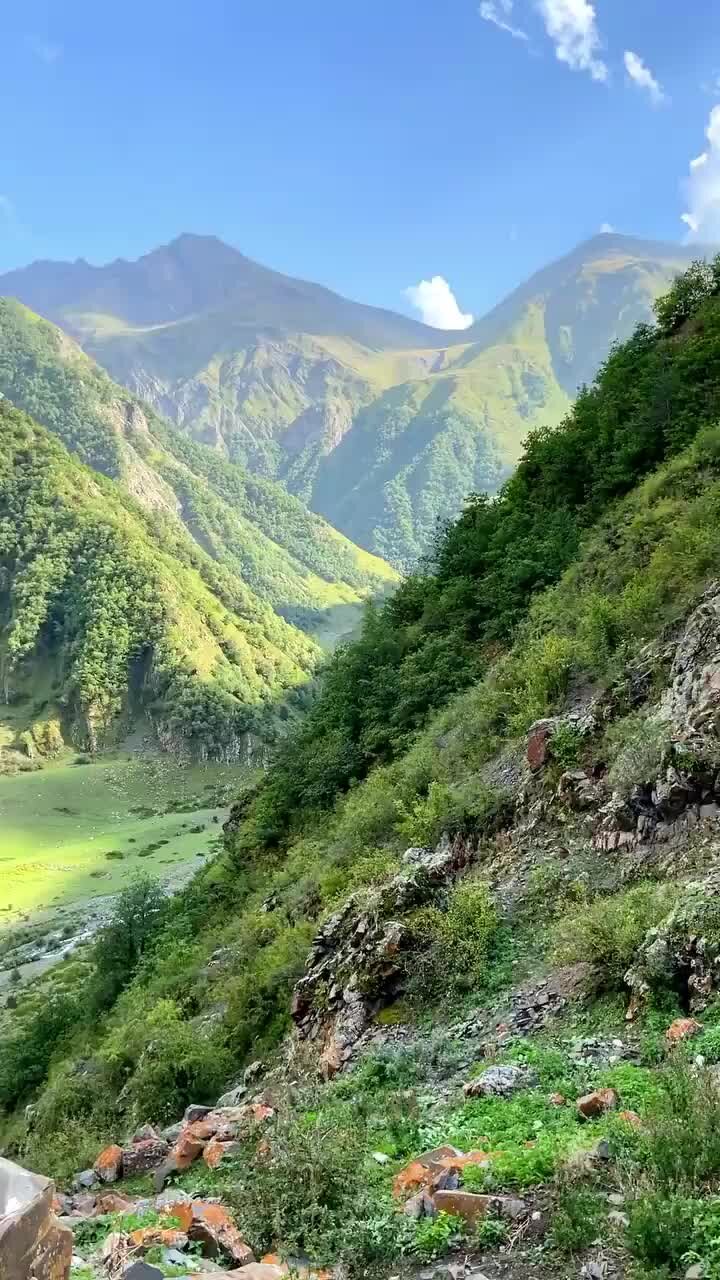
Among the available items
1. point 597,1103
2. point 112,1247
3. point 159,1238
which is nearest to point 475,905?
point 597,1103

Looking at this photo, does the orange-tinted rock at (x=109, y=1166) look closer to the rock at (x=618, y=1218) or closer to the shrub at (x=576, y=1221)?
the shrub at (x=576, y=1221)

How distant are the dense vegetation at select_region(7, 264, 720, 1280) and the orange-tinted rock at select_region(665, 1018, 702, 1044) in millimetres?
161

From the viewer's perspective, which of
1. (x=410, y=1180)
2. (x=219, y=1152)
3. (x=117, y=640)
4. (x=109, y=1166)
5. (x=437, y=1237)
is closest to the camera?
(x=437, y=1237)

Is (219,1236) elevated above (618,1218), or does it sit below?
below

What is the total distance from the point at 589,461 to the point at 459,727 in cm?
1375

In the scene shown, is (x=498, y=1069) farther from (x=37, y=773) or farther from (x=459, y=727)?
(x=37, y=773)

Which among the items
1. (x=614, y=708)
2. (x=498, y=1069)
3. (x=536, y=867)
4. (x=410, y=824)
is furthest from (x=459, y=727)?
(x=498, y=1069)

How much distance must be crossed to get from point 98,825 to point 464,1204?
120 meters

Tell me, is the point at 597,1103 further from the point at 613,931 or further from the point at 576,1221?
the point at 613,931

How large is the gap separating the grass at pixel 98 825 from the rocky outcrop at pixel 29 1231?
77763mm

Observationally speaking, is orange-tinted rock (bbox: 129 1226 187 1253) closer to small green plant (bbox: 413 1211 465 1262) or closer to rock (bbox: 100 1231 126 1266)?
rock (bbox: 100 1231 126 1266)

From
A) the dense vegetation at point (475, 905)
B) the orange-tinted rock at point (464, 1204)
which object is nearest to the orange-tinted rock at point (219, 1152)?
the dense vegetation at point (475, 905)

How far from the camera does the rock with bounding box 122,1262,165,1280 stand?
18.5 feet

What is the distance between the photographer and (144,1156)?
11.3 m
